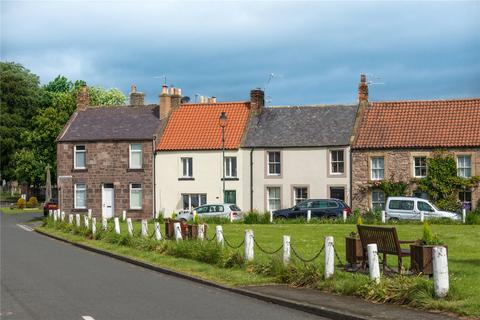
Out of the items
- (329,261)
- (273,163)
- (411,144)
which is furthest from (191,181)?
(329,261)

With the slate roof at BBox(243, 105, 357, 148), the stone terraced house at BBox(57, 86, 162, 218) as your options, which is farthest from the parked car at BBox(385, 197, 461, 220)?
the stone terraced house at BBox(57, 86, 162, 218)

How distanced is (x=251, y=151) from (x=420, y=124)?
11.5 m

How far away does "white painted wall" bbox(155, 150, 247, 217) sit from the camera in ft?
174

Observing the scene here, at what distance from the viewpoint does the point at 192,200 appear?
178 feet

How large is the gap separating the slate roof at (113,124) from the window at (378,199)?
16.9m

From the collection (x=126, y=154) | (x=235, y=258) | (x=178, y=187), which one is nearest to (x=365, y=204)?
(x=178, y=187)

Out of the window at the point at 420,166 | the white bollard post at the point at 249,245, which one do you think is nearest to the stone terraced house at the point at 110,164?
the window at the point at 420,166

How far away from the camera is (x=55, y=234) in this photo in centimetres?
3872

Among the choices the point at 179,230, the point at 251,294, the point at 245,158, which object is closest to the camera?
the point at 251,294

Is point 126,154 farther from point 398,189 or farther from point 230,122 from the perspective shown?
point 398,189

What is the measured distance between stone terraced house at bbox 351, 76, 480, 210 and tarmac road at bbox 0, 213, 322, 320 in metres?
28.0

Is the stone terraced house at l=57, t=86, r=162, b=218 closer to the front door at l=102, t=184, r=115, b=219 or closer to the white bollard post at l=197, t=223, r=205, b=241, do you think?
the front door at l=102, t=184, r=115, b=219

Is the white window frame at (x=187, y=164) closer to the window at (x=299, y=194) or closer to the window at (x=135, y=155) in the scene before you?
the window at (x=135, y=155)

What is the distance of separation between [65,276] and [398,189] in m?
31.7
